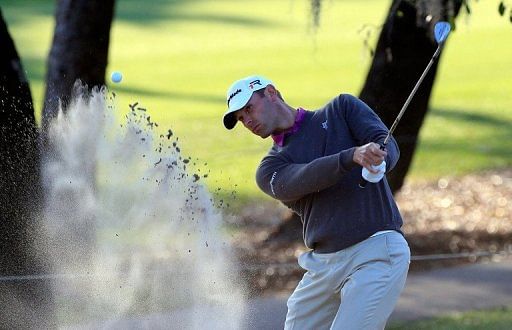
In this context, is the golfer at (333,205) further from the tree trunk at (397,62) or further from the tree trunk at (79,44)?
the tree trunk at (397,62)

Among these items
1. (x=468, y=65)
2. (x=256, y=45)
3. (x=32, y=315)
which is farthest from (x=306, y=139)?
(x=256, y=45)

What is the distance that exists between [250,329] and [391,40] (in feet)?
11.4

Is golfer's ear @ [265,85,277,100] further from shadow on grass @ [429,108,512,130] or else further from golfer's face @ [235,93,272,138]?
shadow on grass @ [429,108,512,130]

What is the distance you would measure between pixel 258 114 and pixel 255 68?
17.9m

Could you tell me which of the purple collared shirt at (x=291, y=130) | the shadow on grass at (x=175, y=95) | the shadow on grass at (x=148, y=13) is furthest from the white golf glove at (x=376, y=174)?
the shadow on grass at (x=148, y=13)

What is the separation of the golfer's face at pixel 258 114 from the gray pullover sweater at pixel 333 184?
12cm

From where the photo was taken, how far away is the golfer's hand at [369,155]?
459 centimetres

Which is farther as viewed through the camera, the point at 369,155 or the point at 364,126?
the point at 364,126

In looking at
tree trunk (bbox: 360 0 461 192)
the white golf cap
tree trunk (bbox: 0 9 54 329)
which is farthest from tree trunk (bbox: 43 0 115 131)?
the white golf cap

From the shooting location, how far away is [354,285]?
4.95 metres

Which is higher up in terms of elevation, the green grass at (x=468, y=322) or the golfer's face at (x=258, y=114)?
the golfer's face at (x=258, y=114)

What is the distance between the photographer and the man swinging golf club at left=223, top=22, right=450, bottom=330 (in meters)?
4.93

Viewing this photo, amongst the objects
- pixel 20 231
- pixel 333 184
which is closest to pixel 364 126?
pixel 333 184

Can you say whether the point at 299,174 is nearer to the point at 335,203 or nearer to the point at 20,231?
the point at 335,203
